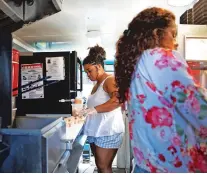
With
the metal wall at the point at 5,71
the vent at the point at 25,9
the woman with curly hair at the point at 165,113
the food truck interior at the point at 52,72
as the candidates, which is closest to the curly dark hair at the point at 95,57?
the food truck interior at the point at 52,72

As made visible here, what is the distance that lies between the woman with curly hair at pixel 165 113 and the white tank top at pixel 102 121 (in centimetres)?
144

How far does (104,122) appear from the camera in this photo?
2.81m

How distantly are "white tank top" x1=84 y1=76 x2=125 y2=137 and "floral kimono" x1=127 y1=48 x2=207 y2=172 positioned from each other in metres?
1.52

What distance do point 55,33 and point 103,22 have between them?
135 centimetres

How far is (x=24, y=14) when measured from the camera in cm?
152

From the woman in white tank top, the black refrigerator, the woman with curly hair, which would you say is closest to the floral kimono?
the woman with curly hair

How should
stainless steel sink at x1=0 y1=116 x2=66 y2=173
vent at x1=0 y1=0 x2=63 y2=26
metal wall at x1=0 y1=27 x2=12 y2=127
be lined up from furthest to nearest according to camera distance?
metal wall at x1=0 y1=27 x2=12 y2=127 < vent at x1=0 y1=0 x2=63 y2=26 < stainless steel sink at x1=0 y1=116 x2=66 y2=173

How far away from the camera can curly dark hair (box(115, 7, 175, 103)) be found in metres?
1.35

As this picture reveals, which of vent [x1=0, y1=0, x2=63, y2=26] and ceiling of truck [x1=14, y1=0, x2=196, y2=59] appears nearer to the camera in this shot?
vent [x1=0, y1=0, x2=63, y2=26]

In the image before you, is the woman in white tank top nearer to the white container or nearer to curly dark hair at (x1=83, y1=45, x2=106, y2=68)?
curly dark hair at (x1=83, y1=45, x2=106, y2=68)

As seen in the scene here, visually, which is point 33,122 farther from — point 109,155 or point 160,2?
point 160,2

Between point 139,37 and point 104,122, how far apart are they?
5.13ft

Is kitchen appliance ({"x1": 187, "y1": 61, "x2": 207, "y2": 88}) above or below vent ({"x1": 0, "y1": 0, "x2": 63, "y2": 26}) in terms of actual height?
below

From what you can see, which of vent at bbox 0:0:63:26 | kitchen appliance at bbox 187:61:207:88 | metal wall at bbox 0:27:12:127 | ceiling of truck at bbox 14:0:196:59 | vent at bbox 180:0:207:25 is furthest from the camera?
ceiling of truck at bbox 14:0:196:59
